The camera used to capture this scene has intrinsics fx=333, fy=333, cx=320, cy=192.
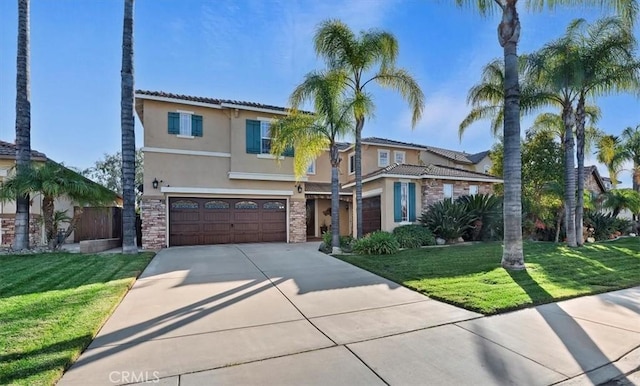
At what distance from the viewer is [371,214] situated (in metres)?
16.8

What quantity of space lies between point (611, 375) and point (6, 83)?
65.1 feet

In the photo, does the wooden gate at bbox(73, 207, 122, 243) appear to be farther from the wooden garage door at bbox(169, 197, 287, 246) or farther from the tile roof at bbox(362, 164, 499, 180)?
the tile roof at bbox(362, 164, 499, 180)

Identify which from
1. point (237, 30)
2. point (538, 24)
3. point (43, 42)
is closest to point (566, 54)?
point (538, 24)

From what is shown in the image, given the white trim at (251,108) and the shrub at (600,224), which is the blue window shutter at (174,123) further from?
the shrub at (600,224)

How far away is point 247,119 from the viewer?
55.2 feet

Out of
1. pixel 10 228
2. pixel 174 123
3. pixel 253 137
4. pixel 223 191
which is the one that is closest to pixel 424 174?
pixel 253 137

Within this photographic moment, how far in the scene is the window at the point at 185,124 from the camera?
51.4 feet

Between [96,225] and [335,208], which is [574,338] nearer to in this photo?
[335,208]

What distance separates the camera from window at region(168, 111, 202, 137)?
15664mm

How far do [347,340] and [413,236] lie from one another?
10336 mm

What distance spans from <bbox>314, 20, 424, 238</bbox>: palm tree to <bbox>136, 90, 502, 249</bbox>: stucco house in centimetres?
375

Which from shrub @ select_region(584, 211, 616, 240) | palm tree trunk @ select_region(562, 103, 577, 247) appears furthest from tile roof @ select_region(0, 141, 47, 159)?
shrub @ select_region(584, 211, 616, 240)

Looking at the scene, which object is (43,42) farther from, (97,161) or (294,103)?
(97,161)

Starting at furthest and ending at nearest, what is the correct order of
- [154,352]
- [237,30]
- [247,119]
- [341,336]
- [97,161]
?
[97,161] → [247,119] → [237,30] → [341,336] → [154,352]
